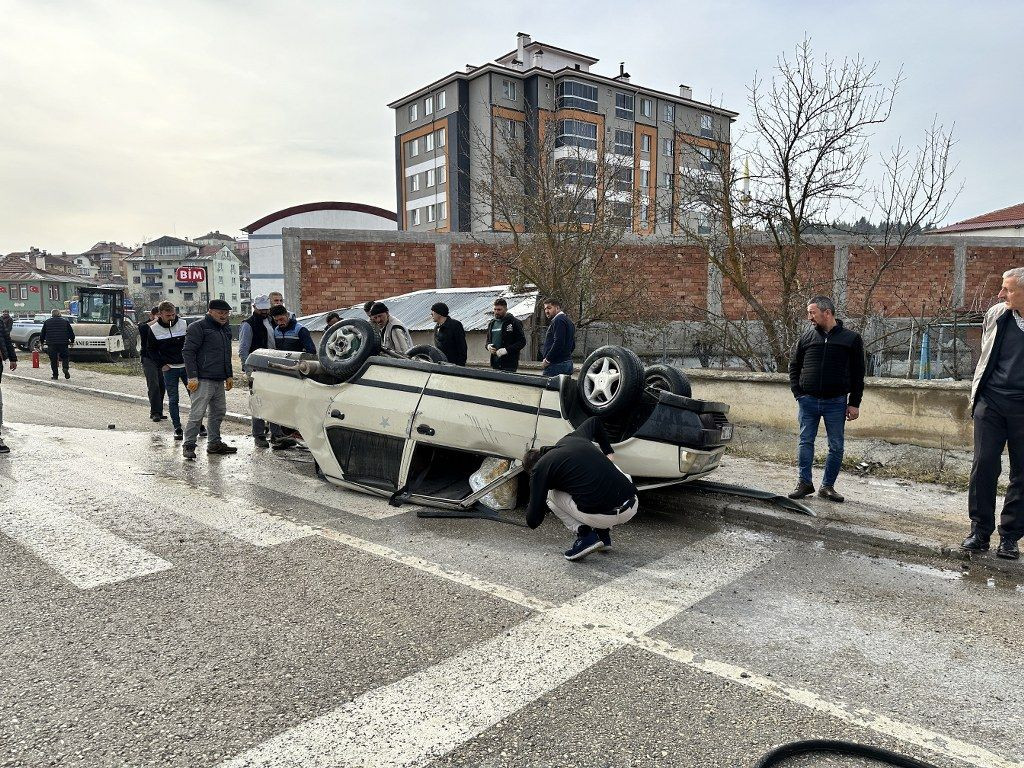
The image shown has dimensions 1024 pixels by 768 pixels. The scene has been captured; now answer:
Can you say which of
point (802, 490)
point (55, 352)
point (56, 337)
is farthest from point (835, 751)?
point (55, 352)

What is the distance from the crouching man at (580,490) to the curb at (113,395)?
734 centimetres

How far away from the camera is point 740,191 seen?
1067 cm

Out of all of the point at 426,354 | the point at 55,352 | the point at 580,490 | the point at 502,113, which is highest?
the point at 502,113

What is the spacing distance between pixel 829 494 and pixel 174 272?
406 ft

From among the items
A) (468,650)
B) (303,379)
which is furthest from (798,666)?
(303,379)

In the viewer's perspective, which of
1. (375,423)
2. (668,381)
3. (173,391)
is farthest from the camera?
(173,391)

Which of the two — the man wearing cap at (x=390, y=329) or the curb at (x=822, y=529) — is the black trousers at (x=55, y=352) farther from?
the curb at (x=822, y=529)

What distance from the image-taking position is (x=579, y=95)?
192 ft

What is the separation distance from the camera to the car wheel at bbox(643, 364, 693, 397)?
6133 millimetres

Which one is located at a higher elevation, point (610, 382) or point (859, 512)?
point (610, 382)

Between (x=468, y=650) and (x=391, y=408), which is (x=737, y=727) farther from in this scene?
(x=391, y=408)

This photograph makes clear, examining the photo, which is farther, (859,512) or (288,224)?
(288,224)

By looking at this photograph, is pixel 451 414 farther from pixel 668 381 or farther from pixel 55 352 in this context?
pixel 55 352

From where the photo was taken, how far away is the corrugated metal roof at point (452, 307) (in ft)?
49.9
